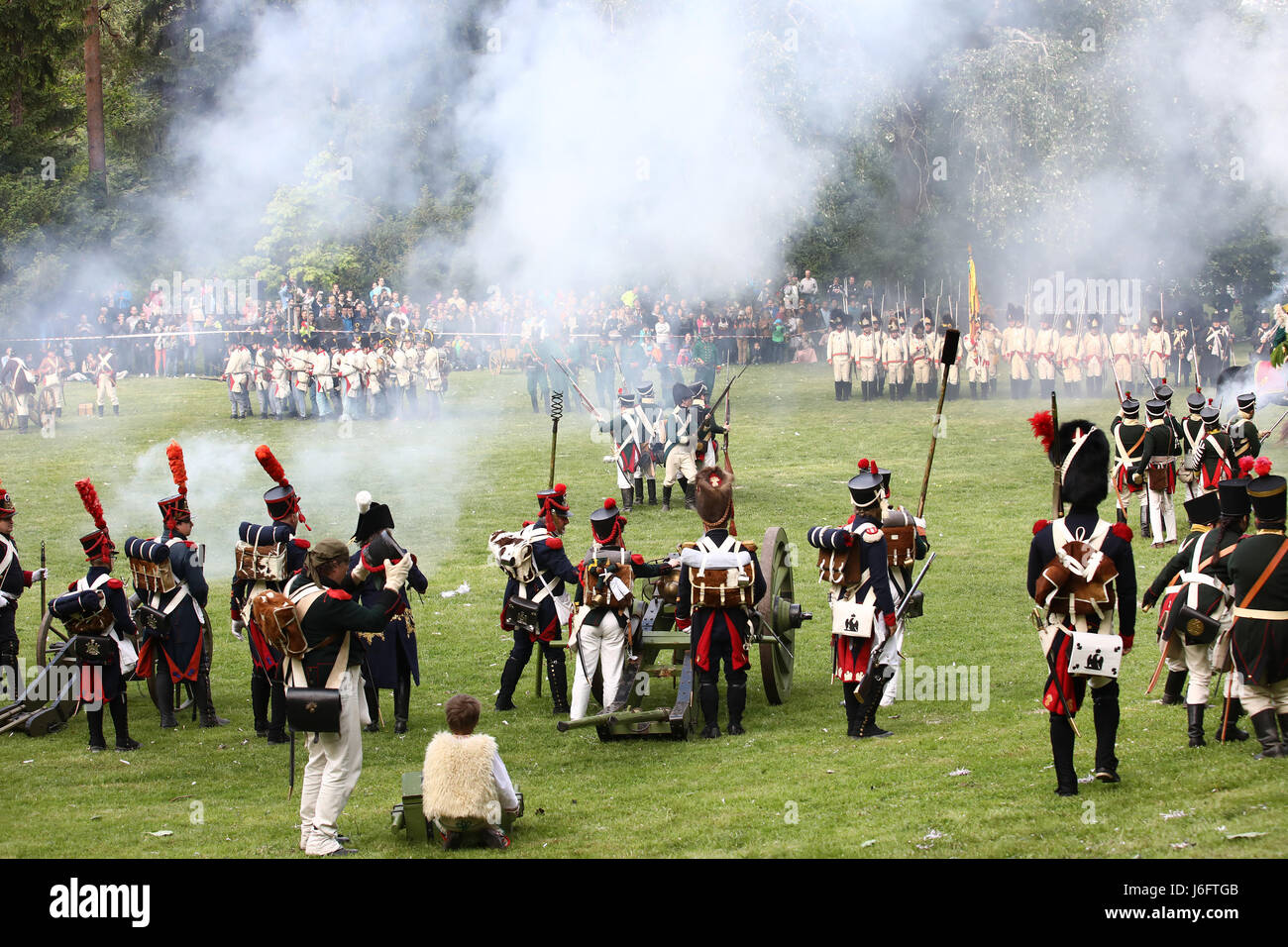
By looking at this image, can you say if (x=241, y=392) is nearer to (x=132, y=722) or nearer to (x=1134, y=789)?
(x=132, y=722)

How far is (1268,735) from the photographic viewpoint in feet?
29.1

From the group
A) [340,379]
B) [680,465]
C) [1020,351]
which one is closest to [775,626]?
[680,465]

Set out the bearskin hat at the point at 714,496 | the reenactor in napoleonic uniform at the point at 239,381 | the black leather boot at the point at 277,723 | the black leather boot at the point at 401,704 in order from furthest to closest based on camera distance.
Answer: the reenactor in napoleonic uniform at the point at 239,381, the black leather boot at the point at 401,704, the black leather boot at the point at 277,723, the bearskin hat at the point at 714,496

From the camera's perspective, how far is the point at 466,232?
111 feet

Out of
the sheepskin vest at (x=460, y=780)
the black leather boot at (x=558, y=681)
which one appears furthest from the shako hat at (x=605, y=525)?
the sheepskin vest at (x=460, y=780)

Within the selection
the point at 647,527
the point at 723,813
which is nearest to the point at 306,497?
the point at 647,527

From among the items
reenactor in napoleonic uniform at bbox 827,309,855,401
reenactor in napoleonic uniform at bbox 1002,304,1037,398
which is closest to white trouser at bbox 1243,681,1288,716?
reenactor in napoleonic uniform at bbox 827,309,855,401

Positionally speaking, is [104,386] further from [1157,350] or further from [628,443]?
[1157,350]

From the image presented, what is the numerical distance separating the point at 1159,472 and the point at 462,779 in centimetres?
1232

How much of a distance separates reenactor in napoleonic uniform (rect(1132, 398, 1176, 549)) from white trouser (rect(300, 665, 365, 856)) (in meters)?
12.2

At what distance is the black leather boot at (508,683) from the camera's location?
39.3ft

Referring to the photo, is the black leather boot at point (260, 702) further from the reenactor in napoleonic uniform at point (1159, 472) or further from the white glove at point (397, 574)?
the reenactor in napoleonic uniform at point (1159, 472)

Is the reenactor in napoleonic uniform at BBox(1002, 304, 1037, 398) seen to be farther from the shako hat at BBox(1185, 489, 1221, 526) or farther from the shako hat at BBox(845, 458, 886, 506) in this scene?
the shako hat at BBox(845, 458, 886, 506)

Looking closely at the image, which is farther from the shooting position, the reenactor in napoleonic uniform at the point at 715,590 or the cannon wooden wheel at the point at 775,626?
the cannon wooden wheel at the point at 775,626
